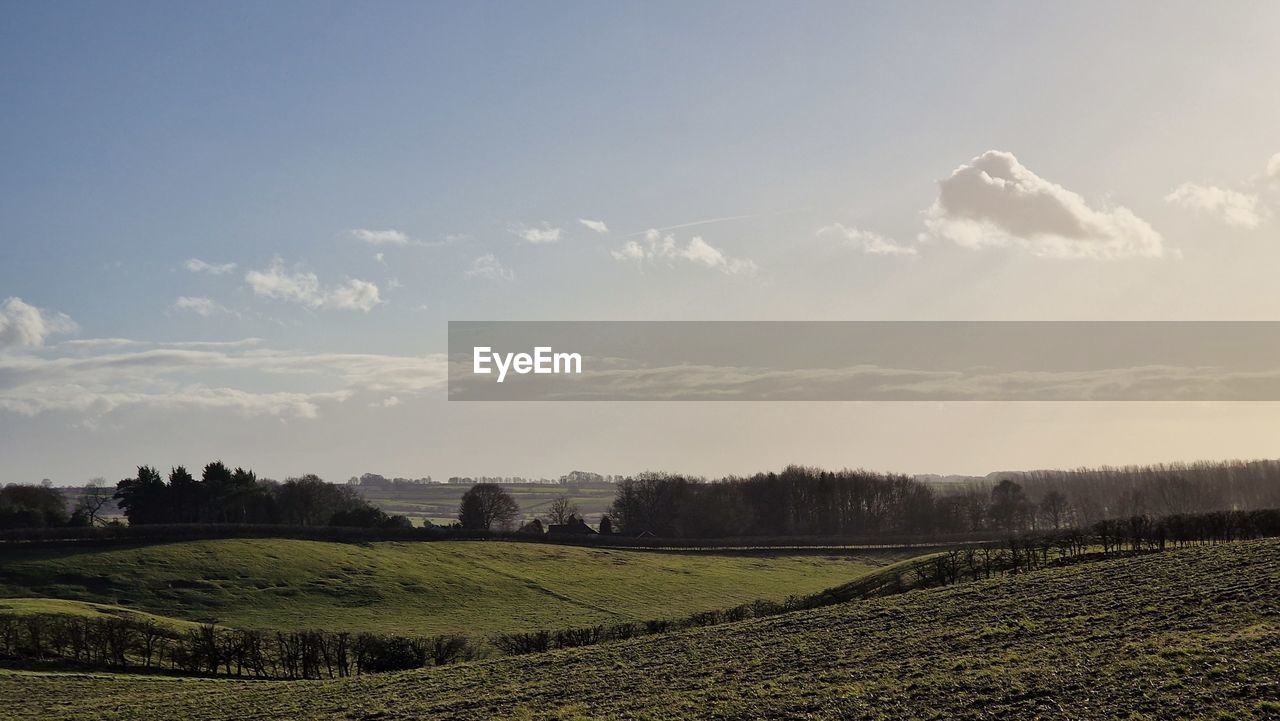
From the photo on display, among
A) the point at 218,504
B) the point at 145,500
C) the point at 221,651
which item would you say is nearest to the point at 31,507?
the point at 145,500

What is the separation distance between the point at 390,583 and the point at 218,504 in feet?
207

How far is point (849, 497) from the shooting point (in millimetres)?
199375

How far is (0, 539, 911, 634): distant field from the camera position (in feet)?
271

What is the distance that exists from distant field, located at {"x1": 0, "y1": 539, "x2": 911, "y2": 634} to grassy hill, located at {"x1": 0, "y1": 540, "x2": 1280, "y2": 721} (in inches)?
1214

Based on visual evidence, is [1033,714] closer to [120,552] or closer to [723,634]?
[723,634]

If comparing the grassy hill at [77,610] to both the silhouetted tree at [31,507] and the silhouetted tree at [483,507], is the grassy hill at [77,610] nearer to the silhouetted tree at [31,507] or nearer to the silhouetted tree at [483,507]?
the silhouetted tree at [31,507]

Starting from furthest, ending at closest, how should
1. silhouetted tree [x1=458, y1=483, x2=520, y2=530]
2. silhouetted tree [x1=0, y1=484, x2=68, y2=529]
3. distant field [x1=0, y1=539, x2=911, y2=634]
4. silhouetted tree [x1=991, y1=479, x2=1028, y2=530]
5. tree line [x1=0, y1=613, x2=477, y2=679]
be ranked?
silhouetted tree [x1=991, y1=479, x2=1028, y2=530] → silhouetted tree [x1=458, y1=483, x2=520, y2=530] → silhouetted tree [x1=0, y1=484, x2=68, y2=529] → distant field [x1=0, y1=539, x2=911, y2=634] → tree line [x1=0, y1=613, x2=477, y2=679]

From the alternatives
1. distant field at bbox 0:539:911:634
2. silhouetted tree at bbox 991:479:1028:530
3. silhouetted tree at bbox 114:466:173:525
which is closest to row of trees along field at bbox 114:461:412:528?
silhouetted tree at bbox 114:466:173:525

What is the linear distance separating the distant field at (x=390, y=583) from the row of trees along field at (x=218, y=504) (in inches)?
874

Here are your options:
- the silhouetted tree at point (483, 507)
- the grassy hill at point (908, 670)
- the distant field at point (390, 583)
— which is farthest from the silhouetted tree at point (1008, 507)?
the grassy hill at point (908, 670)

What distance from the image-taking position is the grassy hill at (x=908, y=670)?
91.7 feet

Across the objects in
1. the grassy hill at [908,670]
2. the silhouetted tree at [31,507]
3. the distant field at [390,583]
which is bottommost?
the distant field at [390,583]

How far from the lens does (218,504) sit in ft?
474

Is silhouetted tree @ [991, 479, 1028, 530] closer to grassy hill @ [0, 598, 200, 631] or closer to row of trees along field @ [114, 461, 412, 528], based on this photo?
row of trees along field @ [114, 461, 412, 528]
